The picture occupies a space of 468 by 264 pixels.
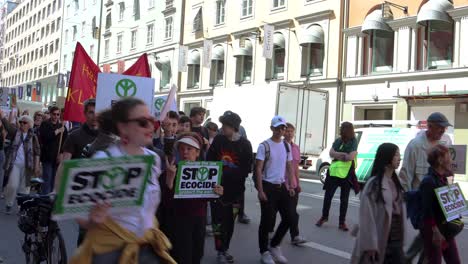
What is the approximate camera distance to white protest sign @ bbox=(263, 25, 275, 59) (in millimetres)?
27984

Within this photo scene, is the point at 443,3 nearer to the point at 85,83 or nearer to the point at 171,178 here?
the point at 85,83

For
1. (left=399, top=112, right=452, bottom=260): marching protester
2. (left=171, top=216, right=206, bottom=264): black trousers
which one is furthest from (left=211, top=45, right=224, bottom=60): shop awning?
(left=171, top=216, right=206, bottom=264): black trousers

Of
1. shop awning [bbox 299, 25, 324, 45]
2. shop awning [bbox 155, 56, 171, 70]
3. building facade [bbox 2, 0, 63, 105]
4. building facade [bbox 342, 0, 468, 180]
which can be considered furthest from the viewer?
building facade [bbox 2, 0, 63, 105]

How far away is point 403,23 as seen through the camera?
22656 millimetres

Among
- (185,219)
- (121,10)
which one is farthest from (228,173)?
(121,10)

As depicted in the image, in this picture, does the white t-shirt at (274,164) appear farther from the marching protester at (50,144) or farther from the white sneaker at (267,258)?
the marching protester at (50,144)

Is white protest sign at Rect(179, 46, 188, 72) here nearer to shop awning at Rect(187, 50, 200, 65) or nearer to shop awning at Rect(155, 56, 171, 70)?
shop awning at Rect(187, 50, 200, 65)

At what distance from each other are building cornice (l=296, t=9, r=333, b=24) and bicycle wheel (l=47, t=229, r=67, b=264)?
73.4ft

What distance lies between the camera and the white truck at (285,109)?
19984mm

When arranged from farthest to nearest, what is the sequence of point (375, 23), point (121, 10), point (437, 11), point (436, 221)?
point (121, 10)
point (375, 23)
point (437, 11)
point (436, 221)

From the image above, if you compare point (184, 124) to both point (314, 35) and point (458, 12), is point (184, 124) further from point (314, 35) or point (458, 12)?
point (314, 35)

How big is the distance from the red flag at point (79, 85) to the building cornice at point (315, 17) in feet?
64.5

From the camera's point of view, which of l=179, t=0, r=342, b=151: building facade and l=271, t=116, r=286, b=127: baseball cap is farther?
l=179, t=0, r=342, b=151: building facade

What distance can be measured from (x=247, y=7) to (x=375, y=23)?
9995mm
